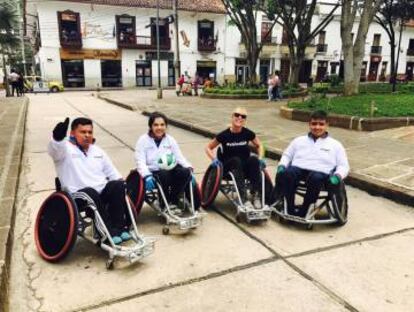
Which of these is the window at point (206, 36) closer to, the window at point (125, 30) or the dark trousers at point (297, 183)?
the window at point (125, 30)

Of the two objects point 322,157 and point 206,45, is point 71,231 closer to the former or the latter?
point 322,157

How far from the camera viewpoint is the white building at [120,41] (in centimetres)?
3122

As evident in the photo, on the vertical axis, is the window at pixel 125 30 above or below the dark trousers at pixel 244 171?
above

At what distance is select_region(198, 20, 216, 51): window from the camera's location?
3659 centimetres

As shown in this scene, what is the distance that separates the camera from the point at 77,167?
3.39 metres

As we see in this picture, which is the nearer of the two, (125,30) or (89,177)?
(89,177)

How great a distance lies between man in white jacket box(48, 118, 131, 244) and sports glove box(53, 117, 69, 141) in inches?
1.4

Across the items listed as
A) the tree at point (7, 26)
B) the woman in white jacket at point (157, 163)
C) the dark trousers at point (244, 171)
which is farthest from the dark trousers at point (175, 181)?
the tree at point (7, 26)

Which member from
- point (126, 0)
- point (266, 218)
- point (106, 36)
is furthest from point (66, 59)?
point (266, 218)

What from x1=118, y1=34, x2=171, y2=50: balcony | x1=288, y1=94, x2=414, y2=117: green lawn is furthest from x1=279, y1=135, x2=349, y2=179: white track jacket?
x1=118, y1=34, x2=171, y2=50: balcony

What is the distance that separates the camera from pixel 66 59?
105 feet

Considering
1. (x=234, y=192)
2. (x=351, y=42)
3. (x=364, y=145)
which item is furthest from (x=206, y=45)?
(x=234, y=192)

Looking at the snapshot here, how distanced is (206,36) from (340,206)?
116ft

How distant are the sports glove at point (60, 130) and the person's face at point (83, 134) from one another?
0.91 ft
